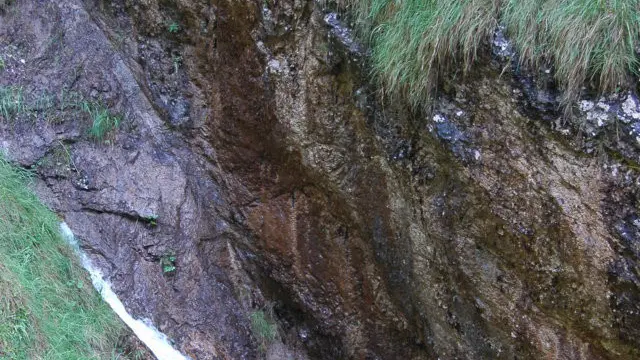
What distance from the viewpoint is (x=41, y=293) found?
3170mm

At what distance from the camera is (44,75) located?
12.7 ft

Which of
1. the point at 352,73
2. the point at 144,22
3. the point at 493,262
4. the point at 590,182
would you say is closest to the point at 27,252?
the point at 144,22

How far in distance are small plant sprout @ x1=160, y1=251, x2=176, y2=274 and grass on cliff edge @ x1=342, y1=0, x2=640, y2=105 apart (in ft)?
5.28

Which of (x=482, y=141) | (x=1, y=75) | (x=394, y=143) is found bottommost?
(x=1, y=75)

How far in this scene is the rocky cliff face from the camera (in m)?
2.61

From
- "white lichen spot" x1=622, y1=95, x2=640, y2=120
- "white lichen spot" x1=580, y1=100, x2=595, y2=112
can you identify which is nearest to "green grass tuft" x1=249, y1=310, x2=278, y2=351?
"white lichen spot" x1=580, y1=100, x2=595, y2=112

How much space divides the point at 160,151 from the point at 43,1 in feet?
4.12

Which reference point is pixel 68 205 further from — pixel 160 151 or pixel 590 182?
pixel 590 182

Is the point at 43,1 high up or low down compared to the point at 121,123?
up

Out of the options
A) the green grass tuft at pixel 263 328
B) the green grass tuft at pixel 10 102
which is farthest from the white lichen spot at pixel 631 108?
the green grass tuft at pixel 10 102

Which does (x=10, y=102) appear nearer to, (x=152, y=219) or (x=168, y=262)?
(x=152, y=219)

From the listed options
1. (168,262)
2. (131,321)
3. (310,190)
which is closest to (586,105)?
(310,190)

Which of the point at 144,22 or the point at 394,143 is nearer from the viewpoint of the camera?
the point at 394,143

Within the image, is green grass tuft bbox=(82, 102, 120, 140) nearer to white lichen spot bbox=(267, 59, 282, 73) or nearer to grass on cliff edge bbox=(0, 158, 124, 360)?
grass on cliff edge bbox=(0, 158, 124, 360)
